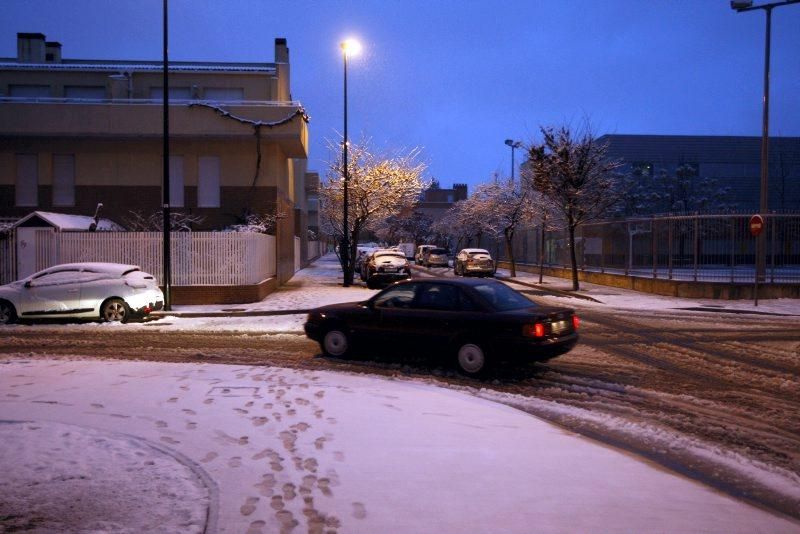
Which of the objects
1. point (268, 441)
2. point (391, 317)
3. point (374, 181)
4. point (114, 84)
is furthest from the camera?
point (374, 181)

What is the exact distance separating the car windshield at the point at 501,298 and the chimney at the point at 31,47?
3217cm

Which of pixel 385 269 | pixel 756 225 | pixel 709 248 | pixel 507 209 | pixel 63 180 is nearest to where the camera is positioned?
pixel 756 225

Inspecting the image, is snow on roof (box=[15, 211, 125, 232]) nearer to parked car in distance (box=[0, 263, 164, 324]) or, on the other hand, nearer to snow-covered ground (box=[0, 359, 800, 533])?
parked car in distance (box=[0, 263, 164, 324])

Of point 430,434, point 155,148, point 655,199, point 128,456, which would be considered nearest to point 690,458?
point 430,434

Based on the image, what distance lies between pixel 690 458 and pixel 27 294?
15.6m

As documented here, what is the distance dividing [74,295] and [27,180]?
40.5ft

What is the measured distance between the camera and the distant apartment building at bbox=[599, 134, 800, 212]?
193 ft

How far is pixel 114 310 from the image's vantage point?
17172 mm

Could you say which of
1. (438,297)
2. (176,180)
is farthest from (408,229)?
(438,297)

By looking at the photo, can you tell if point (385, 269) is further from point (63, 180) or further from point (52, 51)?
point (52, 51)

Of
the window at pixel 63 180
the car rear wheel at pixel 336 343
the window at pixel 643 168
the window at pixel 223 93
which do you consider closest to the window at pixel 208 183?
the window at pixel 63 180

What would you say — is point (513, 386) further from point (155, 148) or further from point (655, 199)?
point (655, 199)

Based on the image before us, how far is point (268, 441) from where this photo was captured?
6379mm

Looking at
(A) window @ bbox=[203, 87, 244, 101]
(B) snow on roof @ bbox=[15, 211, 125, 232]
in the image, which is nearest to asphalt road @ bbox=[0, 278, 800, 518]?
(B) snow on roof @ bbox=[15, 211, 125, 232]
